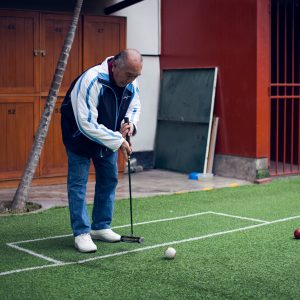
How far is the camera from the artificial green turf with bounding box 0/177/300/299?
503cm

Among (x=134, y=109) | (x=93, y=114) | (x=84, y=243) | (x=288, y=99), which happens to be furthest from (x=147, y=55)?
(x=84, y=243)

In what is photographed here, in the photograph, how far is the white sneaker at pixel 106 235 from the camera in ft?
21.7

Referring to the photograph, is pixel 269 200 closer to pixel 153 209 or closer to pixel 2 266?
pixel 153 209

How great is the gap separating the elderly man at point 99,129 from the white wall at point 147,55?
18.0 feet

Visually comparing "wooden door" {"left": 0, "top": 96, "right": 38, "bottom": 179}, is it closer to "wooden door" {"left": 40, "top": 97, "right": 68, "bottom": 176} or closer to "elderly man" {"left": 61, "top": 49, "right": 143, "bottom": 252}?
"wooden door" {"left": 40, "top": 97, "right": 68, "bottom": 176}

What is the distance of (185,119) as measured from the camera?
11.8m

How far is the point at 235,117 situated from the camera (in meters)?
11.0

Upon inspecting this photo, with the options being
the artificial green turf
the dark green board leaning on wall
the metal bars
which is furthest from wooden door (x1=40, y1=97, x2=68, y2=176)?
the metal bars

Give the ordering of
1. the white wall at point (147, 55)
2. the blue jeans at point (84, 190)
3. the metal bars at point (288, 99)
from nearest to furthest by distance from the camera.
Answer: the blue jeans at point (84, 190) → the metal bars at point (288, 99) → the white wall at point (147, 55)

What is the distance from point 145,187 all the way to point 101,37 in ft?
7.93

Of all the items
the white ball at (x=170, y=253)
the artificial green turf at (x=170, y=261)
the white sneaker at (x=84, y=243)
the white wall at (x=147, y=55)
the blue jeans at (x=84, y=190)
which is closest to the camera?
the artificial green turf at (x=170, y=261)

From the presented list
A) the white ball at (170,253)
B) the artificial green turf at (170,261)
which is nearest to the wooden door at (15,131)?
the artificial green turf at (170,261)

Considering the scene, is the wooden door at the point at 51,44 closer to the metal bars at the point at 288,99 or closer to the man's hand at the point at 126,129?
the metal bars at the point at 288,99

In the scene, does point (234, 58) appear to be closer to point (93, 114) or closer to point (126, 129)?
point (126, 129)
